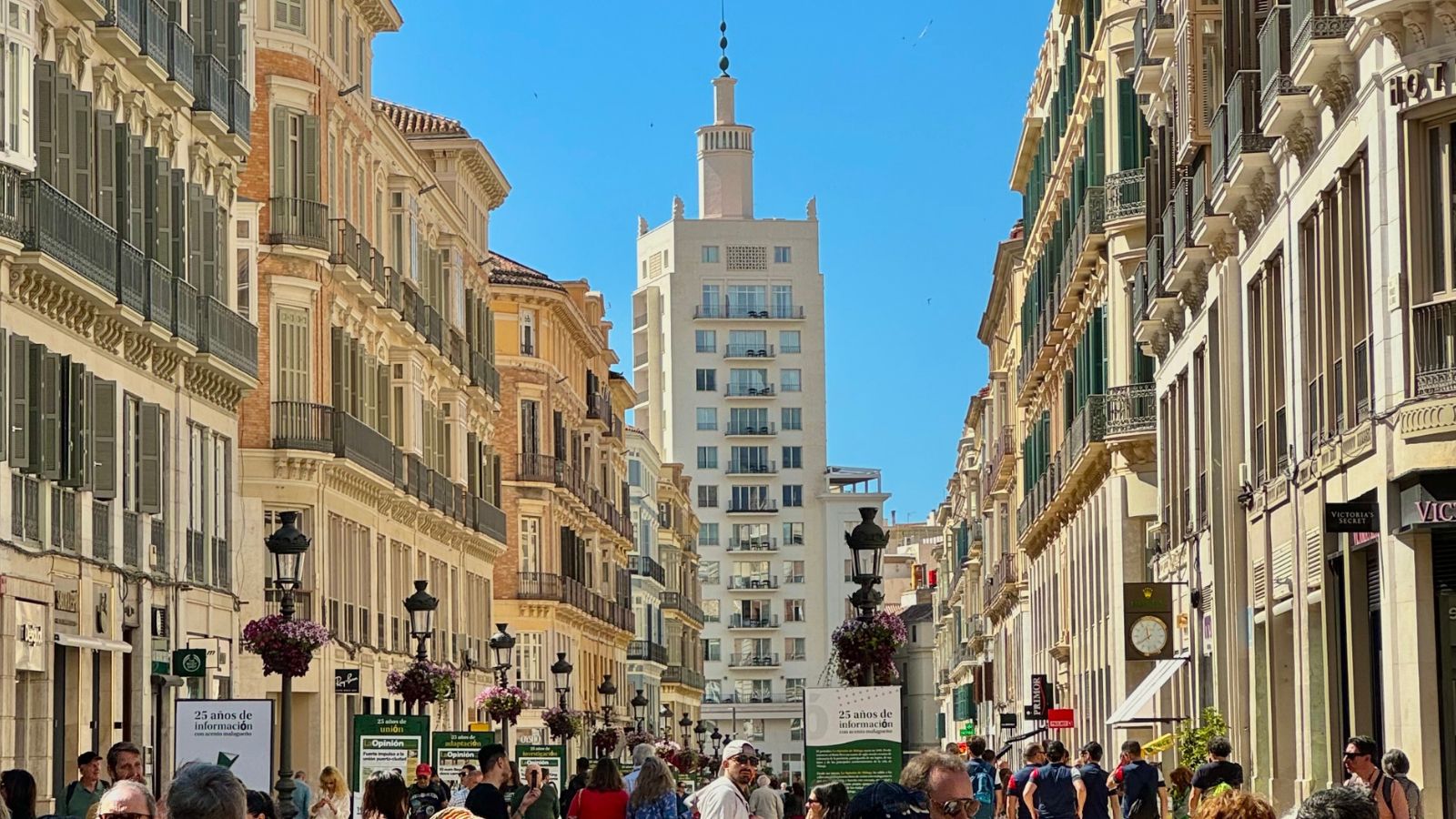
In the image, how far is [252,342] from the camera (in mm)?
42250

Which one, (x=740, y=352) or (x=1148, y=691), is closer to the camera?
(x=1148, y=691)

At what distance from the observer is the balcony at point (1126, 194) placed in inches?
1763

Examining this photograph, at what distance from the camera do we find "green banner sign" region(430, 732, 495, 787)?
3572 centimetres

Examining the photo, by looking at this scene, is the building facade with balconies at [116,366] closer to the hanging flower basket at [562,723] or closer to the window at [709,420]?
the hanging flower basket at [562,723]

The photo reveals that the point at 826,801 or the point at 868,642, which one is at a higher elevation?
the point at 868,642

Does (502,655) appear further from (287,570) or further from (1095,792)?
(1095,792)

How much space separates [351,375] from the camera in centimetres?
5162

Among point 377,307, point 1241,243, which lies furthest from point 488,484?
point 1241,243

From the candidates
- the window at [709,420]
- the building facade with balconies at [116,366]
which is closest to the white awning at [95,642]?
the building facade with balconies at [116,366]

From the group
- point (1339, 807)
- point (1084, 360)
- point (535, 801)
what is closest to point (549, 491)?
point (1084, 360)

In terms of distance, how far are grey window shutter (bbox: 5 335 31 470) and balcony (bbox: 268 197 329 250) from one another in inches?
683

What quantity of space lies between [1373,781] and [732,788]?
3805mm

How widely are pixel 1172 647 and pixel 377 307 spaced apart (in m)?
20.3

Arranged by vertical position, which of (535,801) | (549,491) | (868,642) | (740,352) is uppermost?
(740,352)
